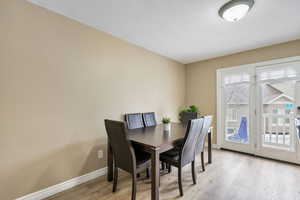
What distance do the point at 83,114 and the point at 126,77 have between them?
106 cm

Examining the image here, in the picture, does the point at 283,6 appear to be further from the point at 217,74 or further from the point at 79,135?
the point at 79,135

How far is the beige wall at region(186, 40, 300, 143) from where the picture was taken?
2.83 m

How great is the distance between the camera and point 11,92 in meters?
1.56

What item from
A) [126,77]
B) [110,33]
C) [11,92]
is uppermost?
[110,33]

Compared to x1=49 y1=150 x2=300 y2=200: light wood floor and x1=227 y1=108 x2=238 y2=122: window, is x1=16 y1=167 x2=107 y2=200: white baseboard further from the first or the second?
x1=227 y1=108 x2=238 y2=122: window

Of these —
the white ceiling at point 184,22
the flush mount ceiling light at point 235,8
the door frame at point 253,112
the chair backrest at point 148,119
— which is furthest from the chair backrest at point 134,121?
the door frame at point 253,112

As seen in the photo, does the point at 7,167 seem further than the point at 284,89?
No

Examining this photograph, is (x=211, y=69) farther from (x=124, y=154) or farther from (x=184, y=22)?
(x=124, y=154)

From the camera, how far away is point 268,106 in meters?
3.01

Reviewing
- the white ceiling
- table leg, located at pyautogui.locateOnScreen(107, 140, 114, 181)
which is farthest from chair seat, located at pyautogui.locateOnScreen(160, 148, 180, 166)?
the white ceiling

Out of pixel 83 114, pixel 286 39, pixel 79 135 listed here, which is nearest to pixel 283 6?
pixel 286 39

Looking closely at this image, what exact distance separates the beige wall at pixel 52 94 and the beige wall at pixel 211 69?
7.48 ft

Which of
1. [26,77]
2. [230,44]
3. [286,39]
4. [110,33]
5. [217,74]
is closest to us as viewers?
[26,77]

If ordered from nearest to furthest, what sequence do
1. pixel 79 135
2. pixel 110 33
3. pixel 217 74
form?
pixel 79 135 < pixel 110 33 < pixel 217 74
